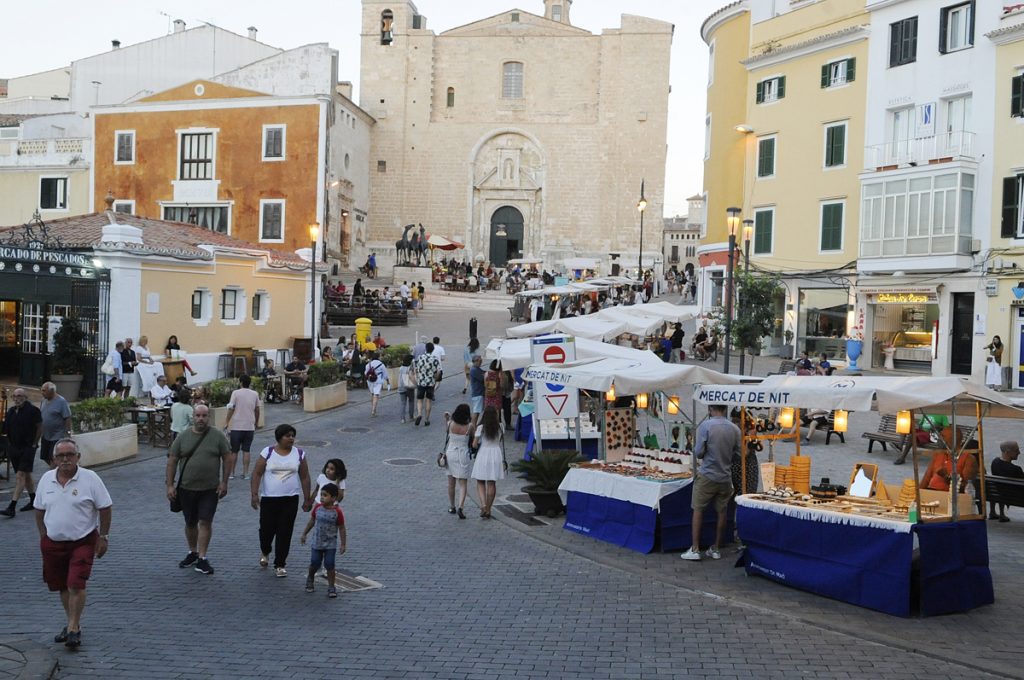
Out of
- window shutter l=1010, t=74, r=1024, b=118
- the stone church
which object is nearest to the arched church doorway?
the stone church

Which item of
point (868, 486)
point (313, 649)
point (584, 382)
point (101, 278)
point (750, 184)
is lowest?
point (313, 649)

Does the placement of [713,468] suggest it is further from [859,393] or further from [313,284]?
[313,284]

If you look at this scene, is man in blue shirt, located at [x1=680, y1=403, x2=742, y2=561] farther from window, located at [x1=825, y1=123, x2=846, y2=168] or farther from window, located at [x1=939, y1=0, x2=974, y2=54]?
window, located at [x1=825, y1=123, x2=846, y2=168]

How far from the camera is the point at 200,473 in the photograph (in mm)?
9625

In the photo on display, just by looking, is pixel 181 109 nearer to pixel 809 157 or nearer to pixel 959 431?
pixel 809 157

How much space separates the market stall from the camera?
8.86 metres

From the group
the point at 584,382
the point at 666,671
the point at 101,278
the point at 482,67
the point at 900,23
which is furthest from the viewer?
the point at 482,67

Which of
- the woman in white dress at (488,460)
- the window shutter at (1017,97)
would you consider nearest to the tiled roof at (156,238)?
the woman in white dress at (488,460)

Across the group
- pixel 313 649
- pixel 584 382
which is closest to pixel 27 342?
pixel 584 382

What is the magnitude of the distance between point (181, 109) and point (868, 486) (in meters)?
40.9

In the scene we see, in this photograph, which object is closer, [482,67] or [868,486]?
[868,486]

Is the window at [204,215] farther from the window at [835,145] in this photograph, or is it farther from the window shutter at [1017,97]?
the window shutter at [1017,97]

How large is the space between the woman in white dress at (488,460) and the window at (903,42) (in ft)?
78.2

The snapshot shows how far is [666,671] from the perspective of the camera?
7.35 m
